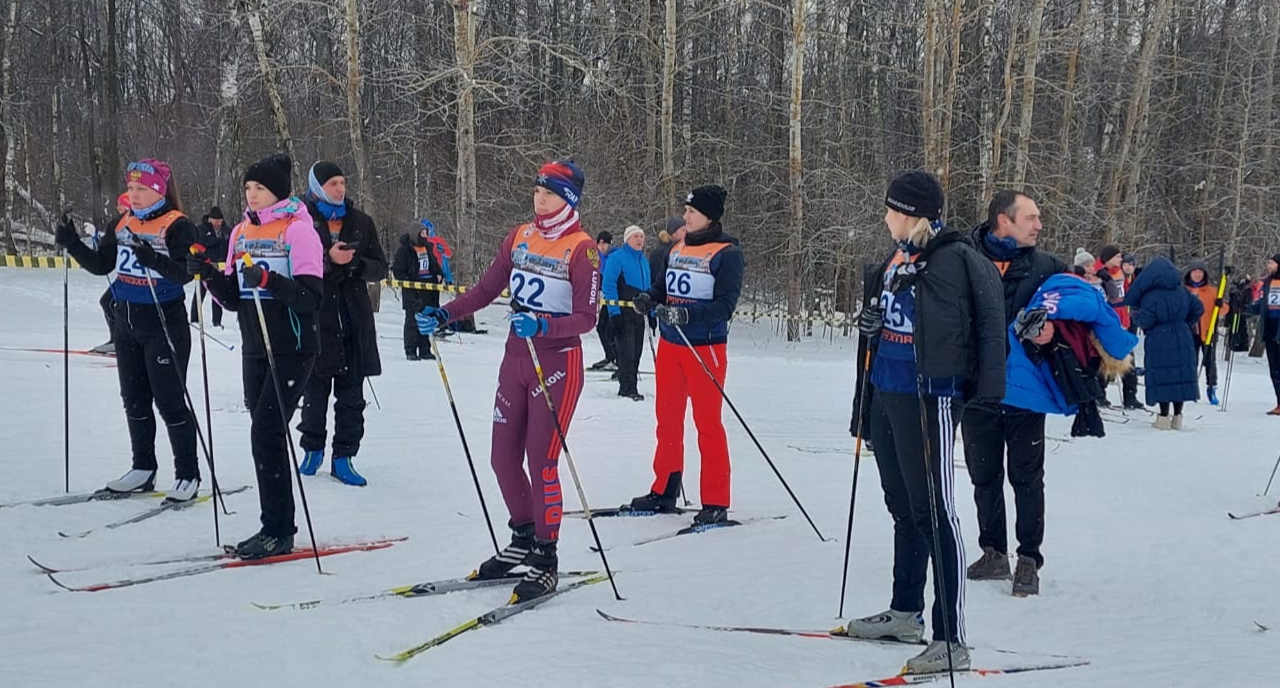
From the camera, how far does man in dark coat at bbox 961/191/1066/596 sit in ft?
16.2

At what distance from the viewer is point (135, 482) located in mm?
5820

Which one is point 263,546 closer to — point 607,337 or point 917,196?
point 917,196

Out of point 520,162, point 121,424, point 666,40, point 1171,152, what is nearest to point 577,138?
point 520,162

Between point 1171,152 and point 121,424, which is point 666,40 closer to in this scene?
point 121,424

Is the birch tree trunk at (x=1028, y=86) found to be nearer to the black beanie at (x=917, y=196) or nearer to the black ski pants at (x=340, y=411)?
the black ski pants at (x=340, y=411)

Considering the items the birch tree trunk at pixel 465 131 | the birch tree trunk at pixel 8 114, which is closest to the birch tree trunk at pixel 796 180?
the birch tree trunk at pixel 465 131

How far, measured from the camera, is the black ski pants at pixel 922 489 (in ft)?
12.4

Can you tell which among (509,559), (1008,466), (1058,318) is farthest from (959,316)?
(509,559)

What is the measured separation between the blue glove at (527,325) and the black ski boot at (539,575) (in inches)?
37.7

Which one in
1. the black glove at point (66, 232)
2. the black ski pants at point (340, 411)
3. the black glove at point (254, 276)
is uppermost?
the black glove at point (66, 232)

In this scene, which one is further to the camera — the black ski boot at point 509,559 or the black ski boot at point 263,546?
the black ski boot at point 263,546

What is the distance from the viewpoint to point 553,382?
452 centimetres

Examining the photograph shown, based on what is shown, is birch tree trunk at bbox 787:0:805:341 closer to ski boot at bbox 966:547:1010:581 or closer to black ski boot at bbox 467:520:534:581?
ski boot at bbox 966:547:1010:581

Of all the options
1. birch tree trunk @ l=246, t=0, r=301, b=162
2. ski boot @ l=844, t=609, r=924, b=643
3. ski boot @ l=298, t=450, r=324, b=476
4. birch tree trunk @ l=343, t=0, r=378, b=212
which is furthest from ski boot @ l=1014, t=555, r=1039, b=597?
birch tree trunk @ l=343, t=0, r=378, b=212
